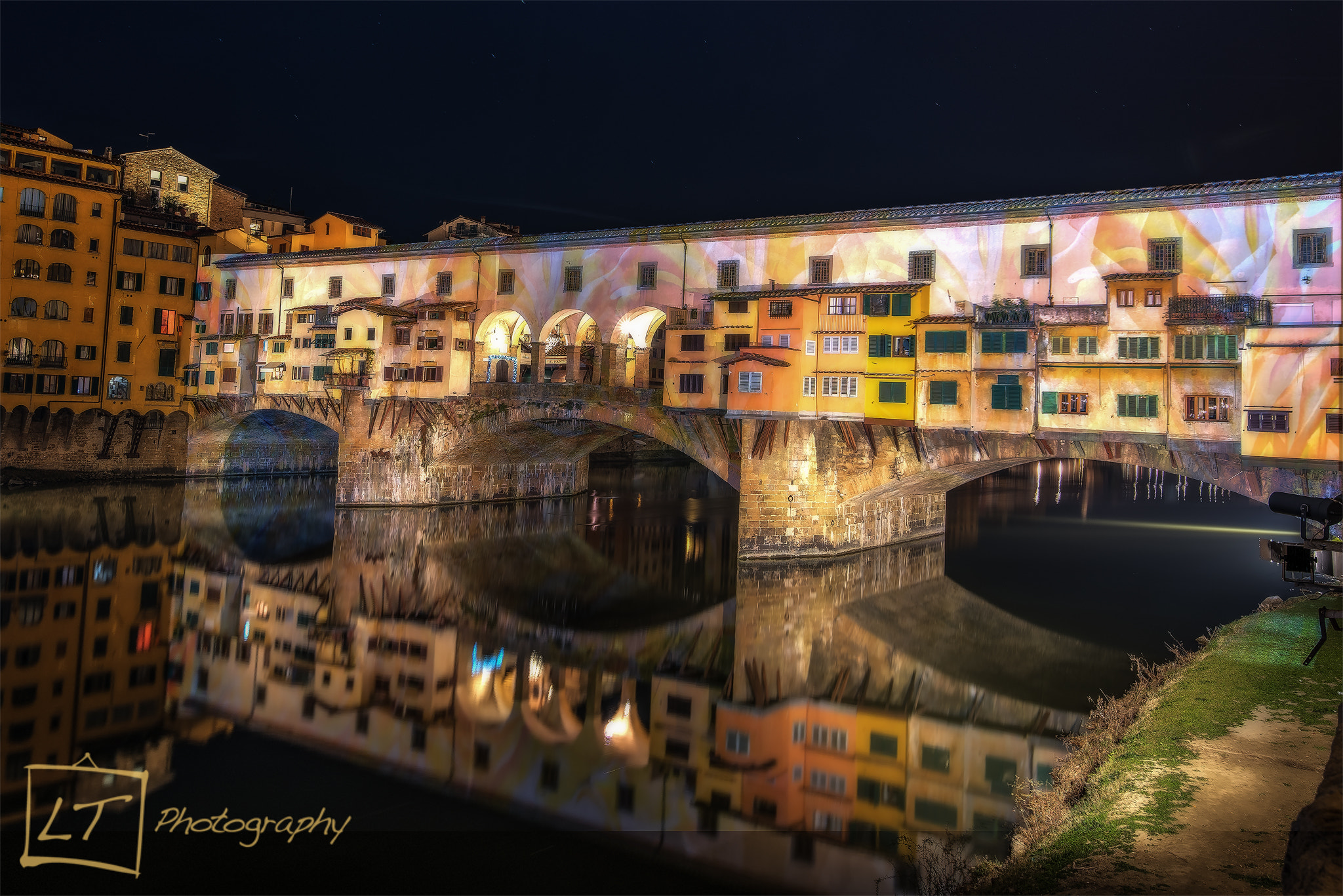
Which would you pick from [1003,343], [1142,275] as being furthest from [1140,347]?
[1003,343]

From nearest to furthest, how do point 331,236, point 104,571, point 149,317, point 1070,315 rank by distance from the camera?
1. point 1070,315
2. point 104,571
3. point 149,317
4. point 331,236

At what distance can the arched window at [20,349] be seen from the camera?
43.4m

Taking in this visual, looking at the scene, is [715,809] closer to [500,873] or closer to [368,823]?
[500,873]

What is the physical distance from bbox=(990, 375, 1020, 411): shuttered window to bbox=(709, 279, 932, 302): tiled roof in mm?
4228

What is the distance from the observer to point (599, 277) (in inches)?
1378

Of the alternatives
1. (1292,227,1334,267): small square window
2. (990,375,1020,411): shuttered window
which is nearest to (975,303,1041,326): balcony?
(990,375,1020,411): shuttered window

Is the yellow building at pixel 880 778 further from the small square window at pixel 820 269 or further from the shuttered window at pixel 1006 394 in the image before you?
the small square window at pixel 820 269

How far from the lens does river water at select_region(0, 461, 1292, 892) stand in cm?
1259

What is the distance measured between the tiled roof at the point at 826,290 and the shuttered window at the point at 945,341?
5.57 ft

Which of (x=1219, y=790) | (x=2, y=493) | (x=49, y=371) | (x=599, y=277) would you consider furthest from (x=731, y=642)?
(x=49, y=371)

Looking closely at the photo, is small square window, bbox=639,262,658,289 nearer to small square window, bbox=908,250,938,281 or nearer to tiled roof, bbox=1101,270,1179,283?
small square window, bbox=908,250,938,281

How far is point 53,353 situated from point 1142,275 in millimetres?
51945

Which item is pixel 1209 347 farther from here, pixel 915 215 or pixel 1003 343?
pixel 915 215

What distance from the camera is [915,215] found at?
28000 millimetres
